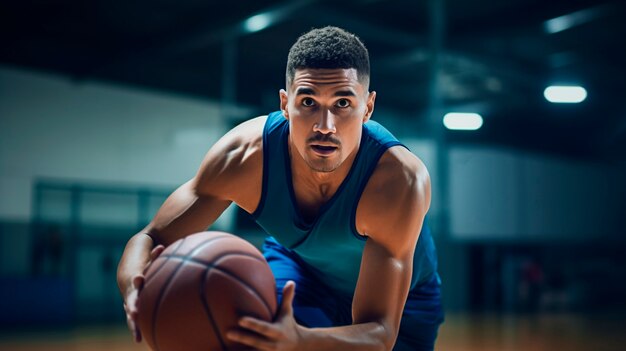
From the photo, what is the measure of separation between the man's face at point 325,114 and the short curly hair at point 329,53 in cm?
2

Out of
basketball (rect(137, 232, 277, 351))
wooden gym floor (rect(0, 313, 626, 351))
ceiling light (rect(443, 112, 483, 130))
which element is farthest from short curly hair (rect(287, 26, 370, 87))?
ceiling light (rect(443, 112, 483, 130))

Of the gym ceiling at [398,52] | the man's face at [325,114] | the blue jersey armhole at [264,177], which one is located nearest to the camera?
the man's face at [325,114]

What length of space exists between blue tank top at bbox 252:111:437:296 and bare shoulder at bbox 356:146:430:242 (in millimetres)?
28

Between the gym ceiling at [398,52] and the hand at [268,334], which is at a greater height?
the gym ceiling at [398,52]

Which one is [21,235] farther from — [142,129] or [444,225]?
[444,225]

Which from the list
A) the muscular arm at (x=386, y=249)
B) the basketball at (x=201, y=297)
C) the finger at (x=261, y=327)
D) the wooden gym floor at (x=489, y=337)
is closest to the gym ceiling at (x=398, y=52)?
the wooden gym floor at (x=489, y=337)

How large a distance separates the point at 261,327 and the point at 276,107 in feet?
25.1

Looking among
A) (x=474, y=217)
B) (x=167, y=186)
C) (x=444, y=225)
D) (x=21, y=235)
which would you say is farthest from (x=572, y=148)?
(x=21, y=235)

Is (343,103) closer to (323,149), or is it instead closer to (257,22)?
(323,149)

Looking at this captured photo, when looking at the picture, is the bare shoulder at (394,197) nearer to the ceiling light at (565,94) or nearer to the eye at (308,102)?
the eye at (308,102)

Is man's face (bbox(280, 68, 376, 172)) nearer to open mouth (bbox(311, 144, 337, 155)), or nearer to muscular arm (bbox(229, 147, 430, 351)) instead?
open mouth (bbox(311, 144, 337, 155))

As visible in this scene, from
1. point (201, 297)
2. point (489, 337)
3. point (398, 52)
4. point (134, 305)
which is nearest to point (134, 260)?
point (134, 305)

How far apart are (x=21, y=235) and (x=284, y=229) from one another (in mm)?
7372

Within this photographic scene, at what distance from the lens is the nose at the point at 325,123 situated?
1.93 m
